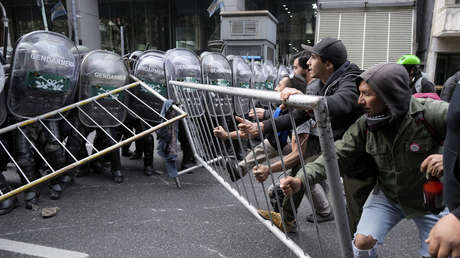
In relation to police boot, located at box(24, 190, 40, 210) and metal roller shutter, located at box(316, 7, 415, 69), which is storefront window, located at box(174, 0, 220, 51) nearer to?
metal roller shutter, located at box(316, 7, 415, 69)

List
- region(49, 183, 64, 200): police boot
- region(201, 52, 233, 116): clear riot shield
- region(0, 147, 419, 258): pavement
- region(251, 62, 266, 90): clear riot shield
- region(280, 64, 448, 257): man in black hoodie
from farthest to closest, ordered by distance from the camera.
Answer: region(251, 62, 266, 90): clear riot shield → region(201, 52, 233, 116): clear riot shield → region(49, 183, 64, 200): police boot → region(0, 147, 419, 258): pavement → region(280, 64, 448, 257): man in black hoodie

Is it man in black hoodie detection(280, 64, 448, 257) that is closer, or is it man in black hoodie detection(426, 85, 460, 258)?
man in black hoodie detection(426, 85, 460, 258)

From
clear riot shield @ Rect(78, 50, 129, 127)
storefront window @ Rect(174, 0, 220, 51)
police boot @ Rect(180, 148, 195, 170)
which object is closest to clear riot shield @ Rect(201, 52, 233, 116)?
police boot @ Rect(180, 148, 195, 170)

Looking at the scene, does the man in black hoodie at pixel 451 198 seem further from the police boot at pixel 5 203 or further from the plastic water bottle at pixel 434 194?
the police boot at pixel 5 203

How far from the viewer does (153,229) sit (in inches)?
127

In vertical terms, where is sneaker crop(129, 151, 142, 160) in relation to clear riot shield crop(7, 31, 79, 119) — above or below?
below

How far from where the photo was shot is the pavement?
112 inches

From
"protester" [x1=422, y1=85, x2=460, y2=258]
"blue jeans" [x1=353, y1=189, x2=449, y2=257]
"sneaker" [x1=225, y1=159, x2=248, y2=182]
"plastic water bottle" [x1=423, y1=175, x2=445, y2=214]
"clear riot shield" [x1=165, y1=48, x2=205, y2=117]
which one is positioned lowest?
"sneaker" [x1=225, y1=159, x2=248, y2=182]

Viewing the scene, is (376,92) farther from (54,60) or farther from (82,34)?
(82,34)

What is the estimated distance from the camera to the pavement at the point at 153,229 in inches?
112

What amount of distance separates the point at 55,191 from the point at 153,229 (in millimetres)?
1576

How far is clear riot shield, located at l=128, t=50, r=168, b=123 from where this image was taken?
4664mm

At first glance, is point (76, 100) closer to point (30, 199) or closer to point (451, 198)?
point (30, 199)

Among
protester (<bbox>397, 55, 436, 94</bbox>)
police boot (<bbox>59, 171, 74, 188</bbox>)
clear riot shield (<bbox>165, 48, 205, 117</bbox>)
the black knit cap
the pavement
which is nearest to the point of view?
the black knit cap
